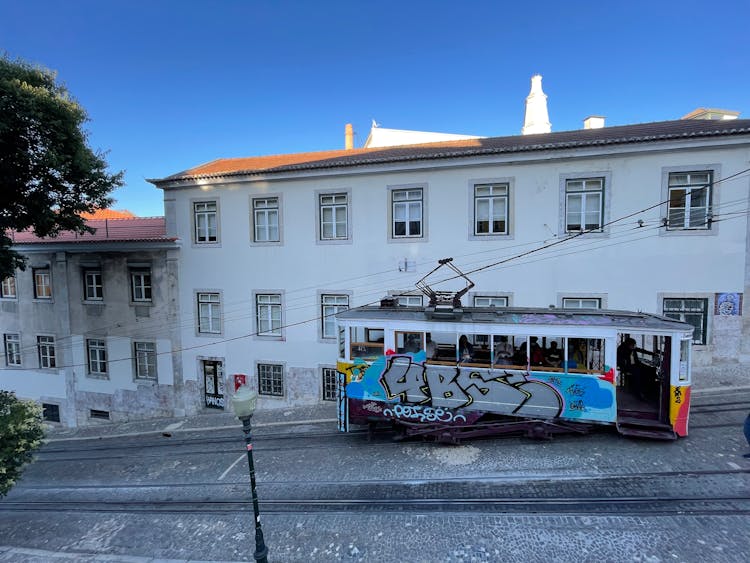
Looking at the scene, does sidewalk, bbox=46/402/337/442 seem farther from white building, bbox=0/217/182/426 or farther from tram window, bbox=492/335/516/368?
tram window, bbox=492/335/516/368

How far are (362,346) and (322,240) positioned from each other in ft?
18.8

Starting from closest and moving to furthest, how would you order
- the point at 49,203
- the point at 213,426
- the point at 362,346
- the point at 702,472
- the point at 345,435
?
1. the point at 702,472
2. the point at 362,346
3. the point at 345,435
4. the point at 49,203
5. the point at 213,426

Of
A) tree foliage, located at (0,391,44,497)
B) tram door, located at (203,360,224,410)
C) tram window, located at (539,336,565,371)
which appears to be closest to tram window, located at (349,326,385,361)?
tram window, located at (539,336,565,371)

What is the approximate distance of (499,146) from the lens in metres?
13.1

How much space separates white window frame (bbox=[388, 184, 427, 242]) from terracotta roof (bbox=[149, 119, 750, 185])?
3.43 ft

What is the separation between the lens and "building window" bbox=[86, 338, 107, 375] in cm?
1739

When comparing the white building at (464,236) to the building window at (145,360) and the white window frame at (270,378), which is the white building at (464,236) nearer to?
the white window frame at (270,378)

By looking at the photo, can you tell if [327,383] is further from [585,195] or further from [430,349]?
[585,195]

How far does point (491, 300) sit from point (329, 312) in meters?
5.95

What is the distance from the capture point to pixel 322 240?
1434 centimetres

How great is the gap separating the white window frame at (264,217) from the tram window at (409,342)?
7273 millimetres

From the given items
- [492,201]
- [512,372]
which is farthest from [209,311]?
[512,372]

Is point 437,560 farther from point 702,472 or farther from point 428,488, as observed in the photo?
point 702,472

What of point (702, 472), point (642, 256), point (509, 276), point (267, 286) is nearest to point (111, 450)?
point (267, 286)
